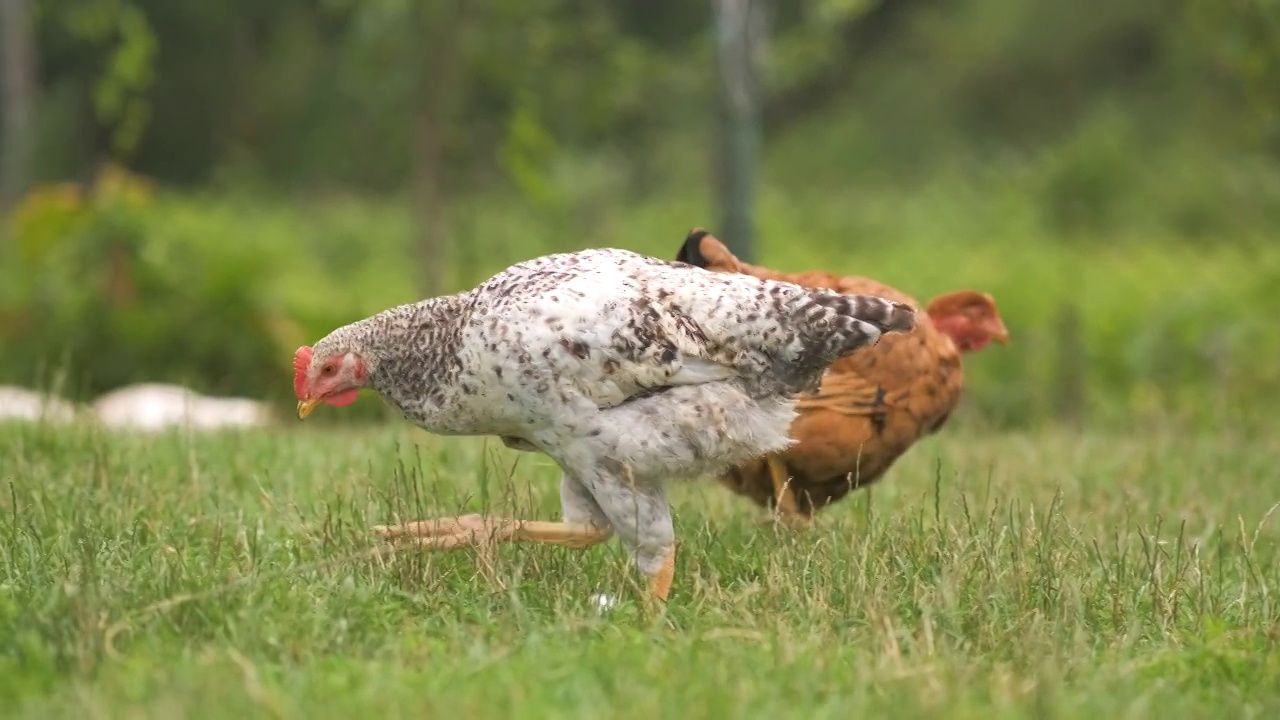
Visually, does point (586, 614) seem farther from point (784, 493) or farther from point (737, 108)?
point (737, 108)

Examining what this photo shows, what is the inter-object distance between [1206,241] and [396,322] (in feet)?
46.5

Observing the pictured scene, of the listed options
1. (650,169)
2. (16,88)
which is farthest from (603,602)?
(650,169)

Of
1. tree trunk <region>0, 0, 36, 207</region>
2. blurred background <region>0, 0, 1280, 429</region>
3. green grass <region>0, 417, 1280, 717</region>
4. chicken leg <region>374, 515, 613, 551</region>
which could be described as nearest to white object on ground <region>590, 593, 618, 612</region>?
green grass <region>0, 417, 1280, 717</region>

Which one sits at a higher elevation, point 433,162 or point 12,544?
point 433,162

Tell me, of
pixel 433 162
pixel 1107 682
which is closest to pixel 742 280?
pixel 1107 682

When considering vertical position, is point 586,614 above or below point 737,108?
below

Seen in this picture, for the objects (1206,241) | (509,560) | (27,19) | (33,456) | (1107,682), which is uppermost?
(27,19)

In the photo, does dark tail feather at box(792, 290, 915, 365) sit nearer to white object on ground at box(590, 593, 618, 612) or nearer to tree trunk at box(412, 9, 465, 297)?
white object on ground at box(590, 593, 618, 612)

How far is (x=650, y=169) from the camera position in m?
21.5

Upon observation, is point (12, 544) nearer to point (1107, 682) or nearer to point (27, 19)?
point (1107, 682)

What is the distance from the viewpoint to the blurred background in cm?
1088

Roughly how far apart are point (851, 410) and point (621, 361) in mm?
1398

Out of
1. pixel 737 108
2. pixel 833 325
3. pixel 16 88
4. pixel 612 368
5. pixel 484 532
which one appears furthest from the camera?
pixel 16 88

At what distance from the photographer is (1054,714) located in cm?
334
